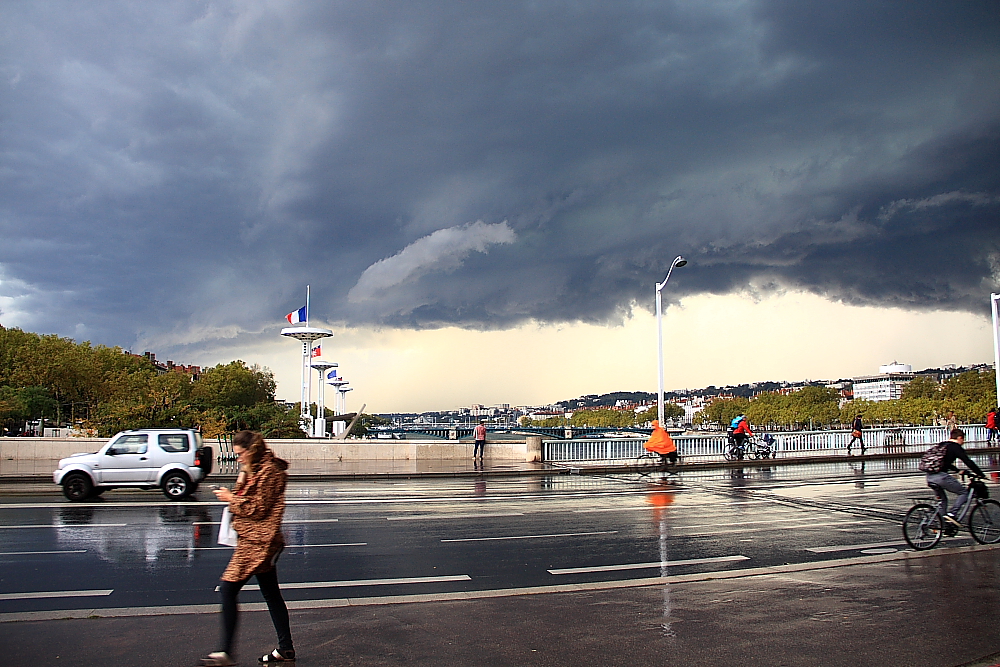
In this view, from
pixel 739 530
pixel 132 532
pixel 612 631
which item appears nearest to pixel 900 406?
pixel 739 530

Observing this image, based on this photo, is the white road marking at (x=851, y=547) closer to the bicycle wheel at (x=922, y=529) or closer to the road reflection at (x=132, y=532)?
the bicycle wheel at (x=922, y=529)

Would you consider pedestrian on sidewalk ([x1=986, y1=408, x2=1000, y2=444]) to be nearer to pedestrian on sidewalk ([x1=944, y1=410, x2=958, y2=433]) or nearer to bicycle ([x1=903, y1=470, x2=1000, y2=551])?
pedestrian on sidewalk ([x1=944, y1=410, x2=958, y2=433])

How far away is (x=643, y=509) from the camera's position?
1675 centimetres

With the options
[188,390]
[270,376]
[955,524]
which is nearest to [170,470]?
[955,524]

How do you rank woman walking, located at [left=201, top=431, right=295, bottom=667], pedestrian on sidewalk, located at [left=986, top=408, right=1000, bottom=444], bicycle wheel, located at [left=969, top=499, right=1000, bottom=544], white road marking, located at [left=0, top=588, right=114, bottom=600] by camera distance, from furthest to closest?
pedestrian on sidewalk, located at [left=986, top=408, right=1000, bottom=444] < bicycle wheel, located at [left=969, top=499, right=1000, bottom=544] < white road marking, located at [left=0, top=588, right=114, bottom=600] < woman walking, located at [left=201, top=431, right=295, bottom=667]

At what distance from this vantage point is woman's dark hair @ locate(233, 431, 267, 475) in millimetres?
6098

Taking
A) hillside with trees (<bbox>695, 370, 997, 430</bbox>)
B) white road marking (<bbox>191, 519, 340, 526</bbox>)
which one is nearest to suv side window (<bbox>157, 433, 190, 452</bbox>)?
white road marking (<bbox>191, 519, 340, 526</bbox>)

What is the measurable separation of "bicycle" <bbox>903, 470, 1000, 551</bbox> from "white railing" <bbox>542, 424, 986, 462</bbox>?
2210 centimetres

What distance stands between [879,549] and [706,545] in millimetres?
2502

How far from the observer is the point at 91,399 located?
6569 cm

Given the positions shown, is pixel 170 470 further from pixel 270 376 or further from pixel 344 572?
pixel 270 376

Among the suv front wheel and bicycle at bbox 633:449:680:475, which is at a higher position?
the suv front wheel

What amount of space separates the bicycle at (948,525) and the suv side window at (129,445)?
17.4 m

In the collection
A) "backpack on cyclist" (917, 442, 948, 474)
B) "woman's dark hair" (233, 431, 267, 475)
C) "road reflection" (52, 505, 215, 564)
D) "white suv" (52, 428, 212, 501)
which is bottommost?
"road reflection" (52, 505, 215, 564)
